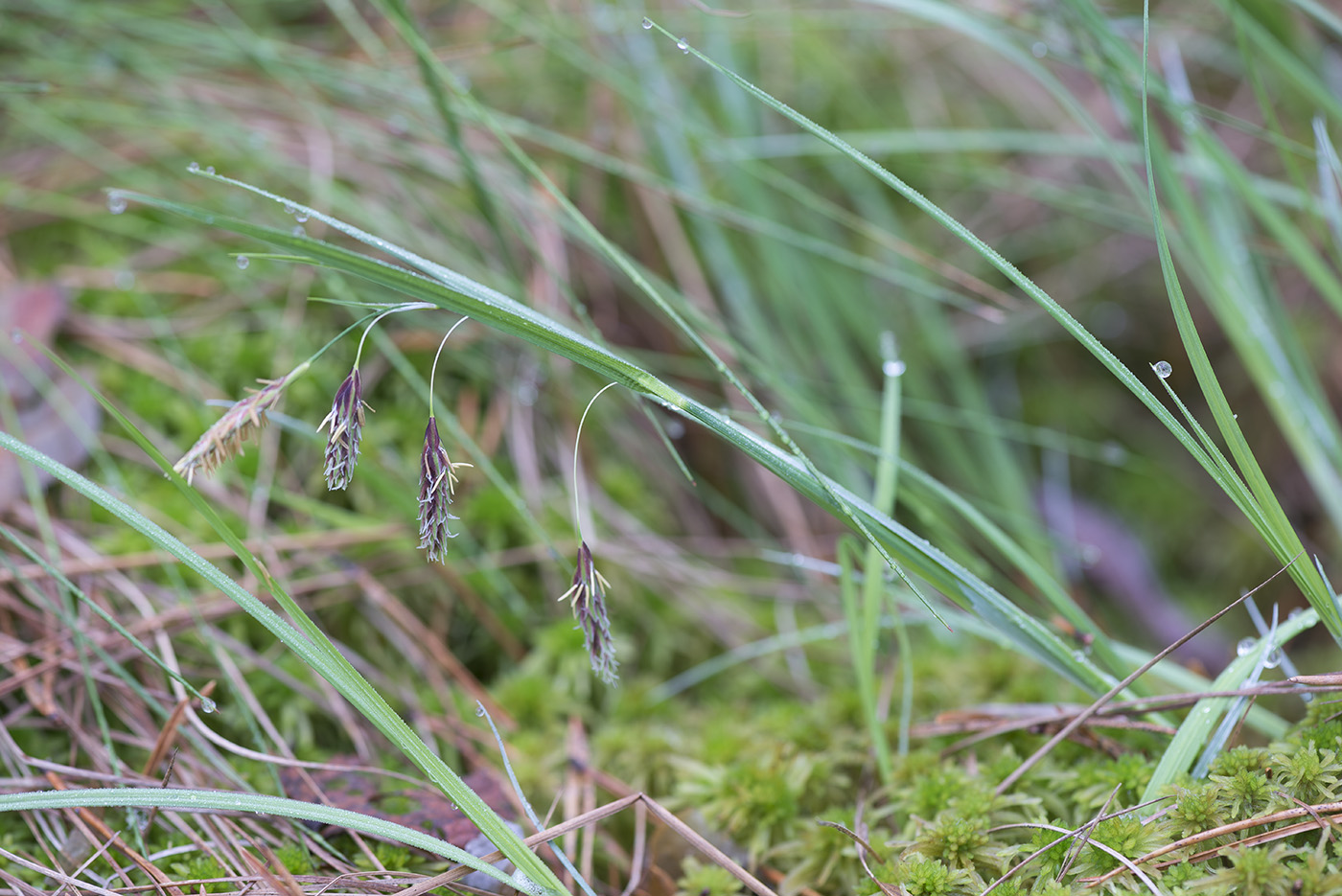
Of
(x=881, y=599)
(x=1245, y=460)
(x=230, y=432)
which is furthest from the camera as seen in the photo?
(x=881, y=599)

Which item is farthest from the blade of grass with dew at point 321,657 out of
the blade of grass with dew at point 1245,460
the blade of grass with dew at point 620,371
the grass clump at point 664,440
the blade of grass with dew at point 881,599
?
the blade of grass with dew at point 1245,460

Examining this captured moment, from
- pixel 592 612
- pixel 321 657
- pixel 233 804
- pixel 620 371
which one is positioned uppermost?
pixel 620 371

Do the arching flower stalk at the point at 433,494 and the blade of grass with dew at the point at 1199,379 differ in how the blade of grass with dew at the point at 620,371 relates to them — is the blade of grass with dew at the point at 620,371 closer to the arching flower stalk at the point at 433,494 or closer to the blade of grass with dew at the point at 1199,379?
the arching flower stalk at the point at 433,494

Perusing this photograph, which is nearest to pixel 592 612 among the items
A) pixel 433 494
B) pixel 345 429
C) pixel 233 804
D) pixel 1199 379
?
pixel 433 494

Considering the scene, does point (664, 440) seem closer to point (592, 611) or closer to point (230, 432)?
point (592, 611)

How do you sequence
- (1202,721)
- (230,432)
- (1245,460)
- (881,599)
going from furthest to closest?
1. (881,599)
2. (1202,721)
3. (1245,460)
4. (230,432)

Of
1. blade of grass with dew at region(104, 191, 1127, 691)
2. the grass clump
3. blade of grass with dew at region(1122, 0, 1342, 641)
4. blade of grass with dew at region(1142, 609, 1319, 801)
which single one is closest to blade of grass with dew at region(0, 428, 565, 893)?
the grass clump

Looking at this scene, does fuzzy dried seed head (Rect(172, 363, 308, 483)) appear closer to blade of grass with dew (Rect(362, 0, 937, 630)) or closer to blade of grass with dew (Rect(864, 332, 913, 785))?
blade of grass with dew (Rect(362, 0, 937, 630))
